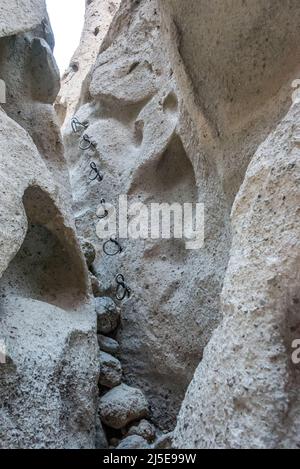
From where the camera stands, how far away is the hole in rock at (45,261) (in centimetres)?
184

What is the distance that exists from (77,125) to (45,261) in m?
2.15

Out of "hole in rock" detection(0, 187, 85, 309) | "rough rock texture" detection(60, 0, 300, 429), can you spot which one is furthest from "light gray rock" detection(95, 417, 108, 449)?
"hole in rock" detection(0, 187, 85, 309)

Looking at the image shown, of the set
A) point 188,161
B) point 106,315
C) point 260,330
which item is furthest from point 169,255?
point 260,330

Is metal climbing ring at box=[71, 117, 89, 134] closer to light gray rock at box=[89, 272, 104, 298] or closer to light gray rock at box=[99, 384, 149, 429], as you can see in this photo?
light gray rock at box=[89, 272, 104, 298]

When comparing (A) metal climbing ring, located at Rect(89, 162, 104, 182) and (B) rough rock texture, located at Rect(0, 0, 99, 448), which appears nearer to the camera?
(B) rough rock texture, located at Rect(0, 0, 99, 448)

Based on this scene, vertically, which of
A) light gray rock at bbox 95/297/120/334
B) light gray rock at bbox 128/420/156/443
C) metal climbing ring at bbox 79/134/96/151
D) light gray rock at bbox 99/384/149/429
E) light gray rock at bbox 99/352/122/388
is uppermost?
metal climbing ring at bbox 79/134/96/151

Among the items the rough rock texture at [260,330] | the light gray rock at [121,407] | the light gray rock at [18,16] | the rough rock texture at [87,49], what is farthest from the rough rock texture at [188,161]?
the rough rock texture at [87,49]

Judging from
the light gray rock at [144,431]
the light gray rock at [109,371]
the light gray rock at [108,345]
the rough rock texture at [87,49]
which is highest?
the rough rock texture at [87,49]

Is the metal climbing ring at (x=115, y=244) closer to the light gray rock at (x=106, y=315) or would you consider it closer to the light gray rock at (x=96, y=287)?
the light gray rock at (x=96, y=287)

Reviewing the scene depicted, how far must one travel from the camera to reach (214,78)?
1.91m

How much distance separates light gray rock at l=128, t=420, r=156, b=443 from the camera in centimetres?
183

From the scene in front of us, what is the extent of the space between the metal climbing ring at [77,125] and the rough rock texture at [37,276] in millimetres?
1438
